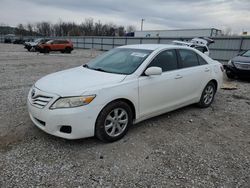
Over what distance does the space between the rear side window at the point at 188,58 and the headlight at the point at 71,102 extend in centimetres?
227

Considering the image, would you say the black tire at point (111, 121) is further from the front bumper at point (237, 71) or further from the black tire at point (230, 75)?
the black tire at point (230, 75)

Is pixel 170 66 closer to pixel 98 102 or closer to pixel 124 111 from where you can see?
pixel 124 111

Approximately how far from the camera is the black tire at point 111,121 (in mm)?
2863

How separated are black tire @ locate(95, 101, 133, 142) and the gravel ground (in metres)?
0.13

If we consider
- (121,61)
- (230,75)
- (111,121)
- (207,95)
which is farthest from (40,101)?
(230,75)

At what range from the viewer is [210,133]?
3.55 m

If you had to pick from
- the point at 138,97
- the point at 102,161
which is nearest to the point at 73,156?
the point at 102,161

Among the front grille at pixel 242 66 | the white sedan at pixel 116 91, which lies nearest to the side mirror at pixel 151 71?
the white sedan at pixel 116 91

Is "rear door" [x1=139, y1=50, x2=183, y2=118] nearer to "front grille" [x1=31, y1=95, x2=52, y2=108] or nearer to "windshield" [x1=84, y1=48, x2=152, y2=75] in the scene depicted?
"windshield" [x1=84, y1=48, x2=152, y2=75]

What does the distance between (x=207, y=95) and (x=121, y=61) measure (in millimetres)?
2370

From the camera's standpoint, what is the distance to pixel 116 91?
2.90 metres

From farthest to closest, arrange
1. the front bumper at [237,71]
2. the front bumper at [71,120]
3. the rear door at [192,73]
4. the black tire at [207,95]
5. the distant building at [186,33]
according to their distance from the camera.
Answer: the distant building at [186,33] → the front bumper at [237,71] → the black tire at [207,95] → the rear door at [192,73] → the front bumper at [71,120]

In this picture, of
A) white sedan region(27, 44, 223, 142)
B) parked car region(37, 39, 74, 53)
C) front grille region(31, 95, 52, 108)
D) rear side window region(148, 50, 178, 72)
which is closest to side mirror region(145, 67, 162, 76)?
white sedan region(27, 44, 223, 142)

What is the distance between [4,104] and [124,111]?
3055 mm
